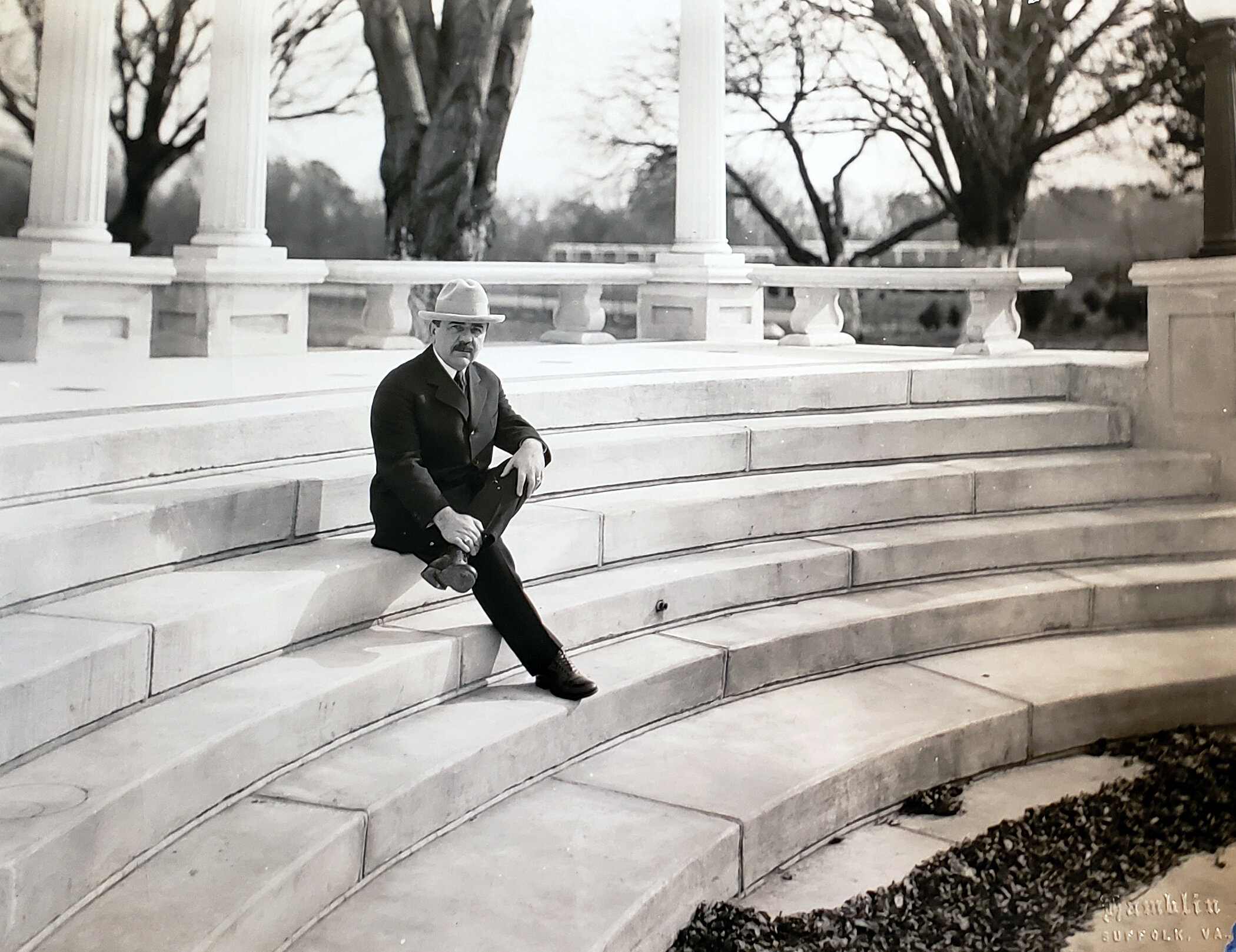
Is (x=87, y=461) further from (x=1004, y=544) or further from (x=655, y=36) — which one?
(x=655, y=36)

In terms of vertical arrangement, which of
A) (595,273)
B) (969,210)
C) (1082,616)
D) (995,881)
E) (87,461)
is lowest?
(995,881)

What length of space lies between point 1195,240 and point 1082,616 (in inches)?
179

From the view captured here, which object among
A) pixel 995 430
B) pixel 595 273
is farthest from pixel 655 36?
pixel 995 430

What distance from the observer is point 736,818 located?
3836 mm

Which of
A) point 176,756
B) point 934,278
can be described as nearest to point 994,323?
point 934,278

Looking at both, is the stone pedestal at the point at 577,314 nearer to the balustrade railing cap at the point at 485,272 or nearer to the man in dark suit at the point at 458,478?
the balustrade railing cap at the point at 485,272

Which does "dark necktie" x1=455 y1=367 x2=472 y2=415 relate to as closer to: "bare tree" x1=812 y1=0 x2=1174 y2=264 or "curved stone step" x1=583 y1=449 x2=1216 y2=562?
"curved stone step" x1=583 y1=449 x2=1216 y2=562

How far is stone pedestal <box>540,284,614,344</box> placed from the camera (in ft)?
35.1

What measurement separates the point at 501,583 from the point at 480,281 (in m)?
5.75

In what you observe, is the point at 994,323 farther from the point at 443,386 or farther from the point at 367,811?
the point at 367,811

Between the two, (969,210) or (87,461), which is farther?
(969,210)

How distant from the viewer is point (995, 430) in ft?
23.3

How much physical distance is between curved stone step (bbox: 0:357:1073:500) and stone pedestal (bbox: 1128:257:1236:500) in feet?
2.02

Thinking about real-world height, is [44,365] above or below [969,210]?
below
